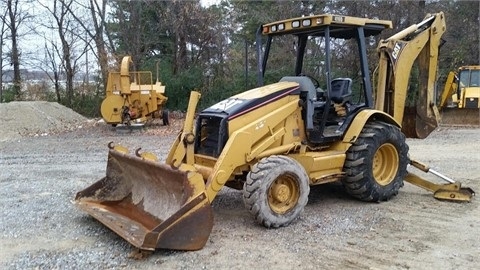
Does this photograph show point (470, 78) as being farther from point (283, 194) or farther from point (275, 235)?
point (275, 235)

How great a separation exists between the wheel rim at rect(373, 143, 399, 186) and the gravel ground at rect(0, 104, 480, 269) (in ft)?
1.09

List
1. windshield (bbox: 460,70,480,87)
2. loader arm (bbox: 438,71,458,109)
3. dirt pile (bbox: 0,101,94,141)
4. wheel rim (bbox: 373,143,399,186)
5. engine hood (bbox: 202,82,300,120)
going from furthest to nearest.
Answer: windshield (bbox: 460,70,480,87) < loader arm (bbox: 438,71,458,109) < dirt pile (bbox: 0,101,94,141) < wheel rim (bbox: 373,143,399,186) < engine hood (bbox: 202,82,300,120)

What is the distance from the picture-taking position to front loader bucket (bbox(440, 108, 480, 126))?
1584cm

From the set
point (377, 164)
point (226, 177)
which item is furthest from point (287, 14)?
point (226, 177)

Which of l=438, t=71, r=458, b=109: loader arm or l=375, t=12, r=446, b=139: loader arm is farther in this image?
l=438, t=71, r=458, b=109: loader arm

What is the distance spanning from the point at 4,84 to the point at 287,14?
1361 centimetres

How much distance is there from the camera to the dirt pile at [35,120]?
15.1 meters

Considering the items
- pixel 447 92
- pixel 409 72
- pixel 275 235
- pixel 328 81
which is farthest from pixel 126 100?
pixel 275 235

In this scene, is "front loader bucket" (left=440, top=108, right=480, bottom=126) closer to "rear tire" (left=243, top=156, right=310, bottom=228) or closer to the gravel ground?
the gravel ground

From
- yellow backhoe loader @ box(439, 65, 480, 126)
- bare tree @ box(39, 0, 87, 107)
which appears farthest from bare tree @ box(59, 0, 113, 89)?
yellow backhoe loader @ box(439, 65, 480, 126)

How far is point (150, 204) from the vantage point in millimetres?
5133

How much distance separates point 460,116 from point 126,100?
35.5 feet

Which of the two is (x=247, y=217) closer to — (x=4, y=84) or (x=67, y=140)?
(x=67, y=140)

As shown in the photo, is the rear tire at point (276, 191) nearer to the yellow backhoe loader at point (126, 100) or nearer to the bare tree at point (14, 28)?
the yellow backhoe loader at point (126, 100)
